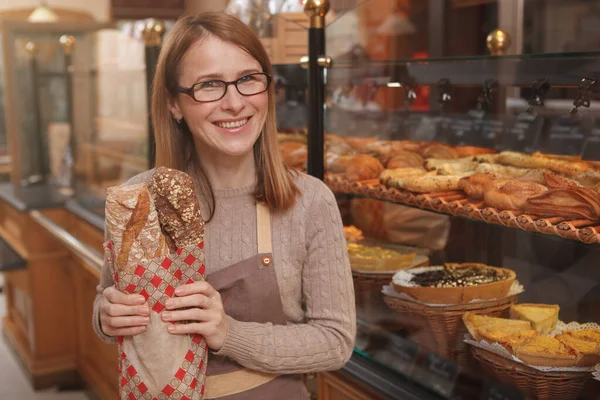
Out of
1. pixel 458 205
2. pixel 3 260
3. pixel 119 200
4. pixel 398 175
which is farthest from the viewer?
pixel 3 260

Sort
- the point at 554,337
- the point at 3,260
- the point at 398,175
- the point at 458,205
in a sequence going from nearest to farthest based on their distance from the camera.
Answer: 1. the point at 554,337
2. the point at 458,205
3. the point at 398,175
4. the point at 3,260

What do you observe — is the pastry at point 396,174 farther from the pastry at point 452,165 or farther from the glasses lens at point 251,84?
the glasses lens at point 251,84

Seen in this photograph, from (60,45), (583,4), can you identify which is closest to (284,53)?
(60,45)

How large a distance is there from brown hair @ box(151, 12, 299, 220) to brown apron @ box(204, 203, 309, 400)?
7 centimetres

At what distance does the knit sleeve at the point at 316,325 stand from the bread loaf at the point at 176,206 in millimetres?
234

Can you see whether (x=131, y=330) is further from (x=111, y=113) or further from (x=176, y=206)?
(x=111, y=113)

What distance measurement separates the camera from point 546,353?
162 centimetres

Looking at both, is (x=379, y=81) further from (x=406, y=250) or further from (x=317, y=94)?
(x=406, y=250)

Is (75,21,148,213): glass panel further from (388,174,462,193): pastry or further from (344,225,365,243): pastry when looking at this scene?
(388,174,462,193): pastry

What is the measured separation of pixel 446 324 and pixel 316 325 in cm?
59

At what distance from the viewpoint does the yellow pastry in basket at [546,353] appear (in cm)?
161

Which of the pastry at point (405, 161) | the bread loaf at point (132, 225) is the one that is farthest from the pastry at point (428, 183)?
the bread loaf at point (132, 225)

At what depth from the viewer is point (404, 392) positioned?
73.6 inches

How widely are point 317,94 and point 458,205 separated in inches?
24.0
